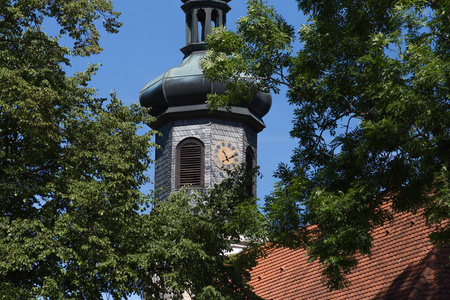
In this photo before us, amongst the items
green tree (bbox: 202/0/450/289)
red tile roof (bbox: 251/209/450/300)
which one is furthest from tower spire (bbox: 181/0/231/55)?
green tree (bbox: 202/0/450/289)

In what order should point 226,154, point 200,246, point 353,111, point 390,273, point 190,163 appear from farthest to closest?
1. point 190,163
2. point 226,154
3. point 390,273
4. point 200,246
5. point 353,111

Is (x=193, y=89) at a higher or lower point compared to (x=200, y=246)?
higher

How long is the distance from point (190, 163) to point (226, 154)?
4.08 ft

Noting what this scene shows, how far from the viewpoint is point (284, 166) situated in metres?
14.9

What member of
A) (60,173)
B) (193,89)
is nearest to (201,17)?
(193,89)

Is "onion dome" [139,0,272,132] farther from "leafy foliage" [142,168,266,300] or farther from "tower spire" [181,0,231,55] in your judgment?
"leafy foliage" [142,168,266,300]

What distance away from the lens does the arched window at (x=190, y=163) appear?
28.8m

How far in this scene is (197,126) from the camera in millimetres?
29266

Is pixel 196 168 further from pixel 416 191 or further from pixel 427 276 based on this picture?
pixel 416 191

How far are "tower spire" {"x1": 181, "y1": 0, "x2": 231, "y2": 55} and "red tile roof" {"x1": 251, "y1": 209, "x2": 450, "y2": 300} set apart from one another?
1021 centimetres

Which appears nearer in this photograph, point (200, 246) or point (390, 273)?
point (200, 246)

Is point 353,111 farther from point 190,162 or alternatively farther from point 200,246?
point 190,162

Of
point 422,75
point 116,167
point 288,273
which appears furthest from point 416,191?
point 288,273

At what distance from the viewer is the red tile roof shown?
55.6 ft
